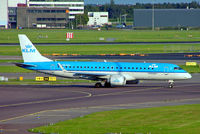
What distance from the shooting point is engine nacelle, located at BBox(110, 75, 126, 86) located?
6246 cm

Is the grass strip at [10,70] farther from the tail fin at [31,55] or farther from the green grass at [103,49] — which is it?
the green grass at [103,49]

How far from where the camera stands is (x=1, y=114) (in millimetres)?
42875

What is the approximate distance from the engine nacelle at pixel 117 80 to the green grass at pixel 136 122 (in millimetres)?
17043

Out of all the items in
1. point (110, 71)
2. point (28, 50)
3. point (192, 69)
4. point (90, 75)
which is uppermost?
point (28, 50)

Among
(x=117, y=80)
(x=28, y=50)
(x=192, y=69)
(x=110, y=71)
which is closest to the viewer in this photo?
(x=117, y=80)

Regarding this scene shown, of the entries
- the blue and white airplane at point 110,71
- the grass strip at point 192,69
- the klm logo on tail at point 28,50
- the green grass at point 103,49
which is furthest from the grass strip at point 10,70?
the green grass at point 103,49

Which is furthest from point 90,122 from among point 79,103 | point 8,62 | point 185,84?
point 8,62

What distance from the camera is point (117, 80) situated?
205ft

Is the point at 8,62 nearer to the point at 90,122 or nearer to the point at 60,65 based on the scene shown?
the point at 60,65

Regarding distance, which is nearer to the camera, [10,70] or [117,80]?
[117,80]

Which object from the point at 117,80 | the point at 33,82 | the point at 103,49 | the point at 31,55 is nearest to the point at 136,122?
the point at 117,80

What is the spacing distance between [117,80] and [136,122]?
24378 millimetres

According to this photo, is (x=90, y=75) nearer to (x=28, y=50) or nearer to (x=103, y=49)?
(x=28, y=50)

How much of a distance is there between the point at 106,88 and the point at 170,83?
8750 mm
